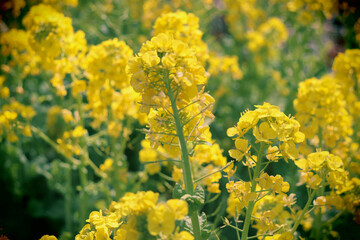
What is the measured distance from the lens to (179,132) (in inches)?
52.7

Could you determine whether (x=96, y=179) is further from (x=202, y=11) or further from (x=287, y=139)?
(x=287, y=139)

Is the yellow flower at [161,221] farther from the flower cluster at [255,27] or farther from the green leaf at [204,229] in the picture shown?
the flower cluster at [255,27]

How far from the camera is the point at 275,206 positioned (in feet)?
5.82

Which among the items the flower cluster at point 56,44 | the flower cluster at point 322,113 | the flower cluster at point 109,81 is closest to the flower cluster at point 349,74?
the flower cluster at point 322,113

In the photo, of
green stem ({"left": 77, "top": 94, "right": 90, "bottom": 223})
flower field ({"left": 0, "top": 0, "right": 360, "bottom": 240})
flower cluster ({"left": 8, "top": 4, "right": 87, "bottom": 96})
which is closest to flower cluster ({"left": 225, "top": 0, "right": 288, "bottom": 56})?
flower field ({"left": 0, "top": 0, "right": 360, "bottom": 240})

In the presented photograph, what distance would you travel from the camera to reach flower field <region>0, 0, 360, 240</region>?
1.33 metres

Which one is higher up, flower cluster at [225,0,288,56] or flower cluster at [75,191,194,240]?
flower cluster at [225,0,288,56]

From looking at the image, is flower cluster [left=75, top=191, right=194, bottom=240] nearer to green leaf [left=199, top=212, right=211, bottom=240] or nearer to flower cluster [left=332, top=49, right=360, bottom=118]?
green leaf [left=199, top=212, right=211, bottom=240]

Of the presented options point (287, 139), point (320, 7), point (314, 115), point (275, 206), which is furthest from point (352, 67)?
point (287, 139)

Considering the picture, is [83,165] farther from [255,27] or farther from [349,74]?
[255,27]

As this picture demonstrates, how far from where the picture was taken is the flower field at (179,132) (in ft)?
4.35

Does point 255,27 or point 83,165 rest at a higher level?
point 255,27

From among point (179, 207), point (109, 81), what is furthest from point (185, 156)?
point (109, 81)

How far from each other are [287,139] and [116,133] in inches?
52.3
